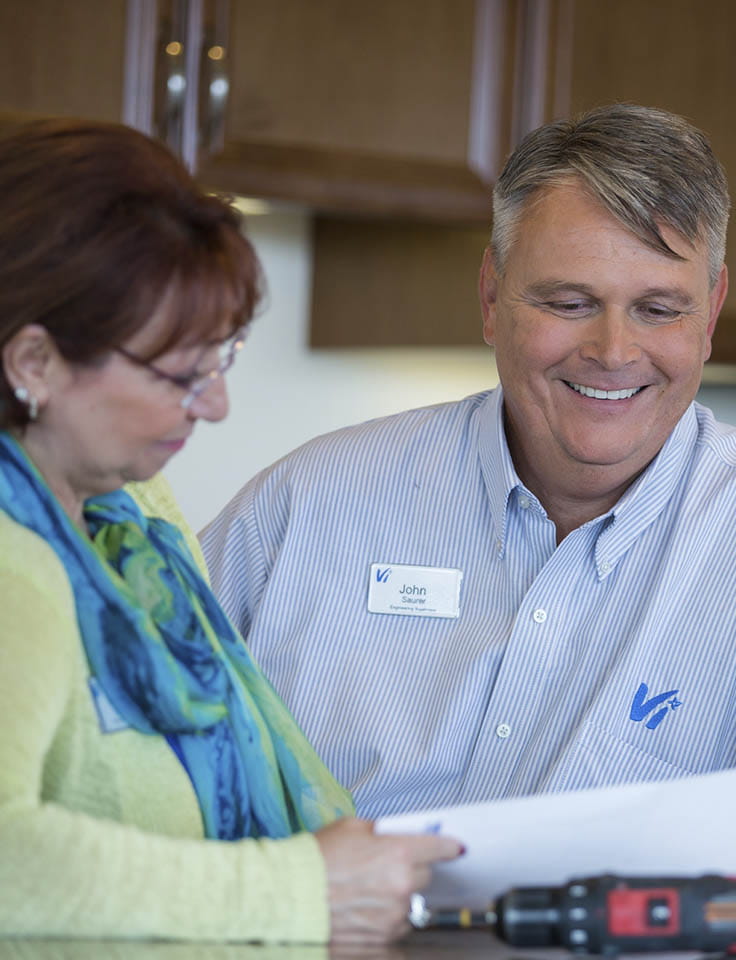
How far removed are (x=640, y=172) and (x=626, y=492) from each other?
0.35 m

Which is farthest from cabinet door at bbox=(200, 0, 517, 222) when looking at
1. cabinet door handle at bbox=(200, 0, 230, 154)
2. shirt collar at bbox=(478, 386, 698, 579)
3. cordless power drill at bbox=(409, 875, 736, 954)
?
cordless power drill at bbox=(409, 875, 736, 954)

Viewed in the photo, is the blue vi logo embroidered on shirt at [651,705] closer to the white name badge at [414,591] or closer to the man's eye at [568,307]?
the white name badge at [414,591]

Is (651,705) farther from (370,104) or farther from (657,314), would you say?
(370,104)

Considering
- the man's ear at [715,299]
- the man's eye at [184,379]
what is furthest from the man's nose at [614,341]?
the man's eye at [184,379]

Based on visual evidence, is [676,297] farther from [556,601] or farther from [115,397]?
[115,397]

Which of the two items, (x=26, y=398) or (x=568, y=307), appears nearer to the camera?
(x=26, y=398)

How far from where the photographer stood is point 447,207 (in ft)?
8.18

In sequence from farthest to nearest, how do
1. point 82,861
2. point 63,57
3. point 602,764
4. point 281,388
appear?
1. point 281,388
2. point 63,57
3. point 602,764
4. point 82,861

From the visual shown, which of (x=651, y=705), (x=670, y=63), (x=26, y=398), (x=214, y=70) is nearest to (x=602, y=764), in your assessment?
(x=651, y=705)

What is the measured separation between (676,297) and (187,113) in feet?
3.33

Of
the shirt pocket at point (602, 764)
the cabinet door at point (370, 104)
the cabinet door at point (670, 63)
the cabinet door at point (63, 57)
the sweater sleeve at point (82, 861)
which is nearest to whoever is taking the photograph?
the sweater sleeve at point (82, 861)

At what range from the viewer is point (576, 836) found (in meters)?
0.98

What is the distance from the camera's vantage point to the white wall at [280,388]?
2748 millimetres

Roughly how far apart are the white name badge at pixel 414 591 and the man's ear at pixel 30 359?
74 cm
